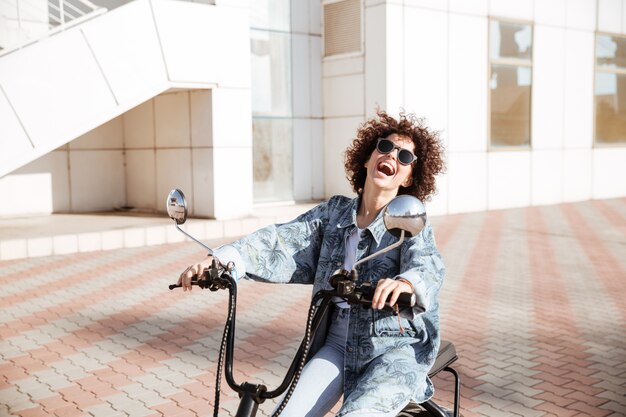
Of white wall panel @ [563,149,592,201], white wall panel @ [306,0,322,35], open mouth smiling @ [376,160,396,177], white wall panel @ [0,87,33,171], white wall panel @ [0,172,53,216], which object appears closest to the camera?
open mouth smiling @ [376,160,396,177]

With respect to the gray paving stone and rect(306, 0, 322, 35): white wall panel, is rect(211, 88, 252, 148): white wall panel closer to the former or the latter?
rect(306, 0, 322, 35): white wall panel

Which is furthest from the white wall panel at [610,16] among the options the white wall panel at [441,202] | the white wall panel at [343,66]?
the white wall panel at [343,66]

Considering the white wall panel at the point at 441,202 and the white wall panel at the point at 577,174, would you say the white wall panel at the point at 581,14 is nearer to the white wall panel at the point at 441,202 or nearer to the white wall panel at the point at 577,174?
the white wall panel at the point at 577,174

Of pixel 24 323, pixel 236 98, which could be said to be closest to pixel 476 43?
pixel 236 98

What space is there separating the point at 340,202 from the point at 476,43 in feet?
44.6

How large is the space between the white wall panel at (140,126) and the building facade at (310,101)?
5cm

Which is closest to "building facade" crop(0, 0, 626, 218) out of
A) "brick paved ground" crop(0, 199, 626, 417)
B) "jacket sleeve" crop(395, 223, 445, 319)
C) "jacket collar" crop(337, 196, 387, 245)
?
"brick paved ground" crop(0, 199, 626, 417)

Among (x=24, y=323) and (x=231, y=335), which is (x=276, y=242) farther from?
(x=24, y=323)

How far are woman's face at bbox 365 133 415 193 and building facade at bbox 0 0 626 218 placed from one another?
8.78 metres

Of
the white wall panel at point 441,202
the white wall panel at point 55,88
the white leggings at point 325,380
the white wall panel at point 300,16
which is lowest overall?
the white wall panel at point 441,202

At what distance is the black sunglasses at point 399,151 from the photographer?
2.88 metres

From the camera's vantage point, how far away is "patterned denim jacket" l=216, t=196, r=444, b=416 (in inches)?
101

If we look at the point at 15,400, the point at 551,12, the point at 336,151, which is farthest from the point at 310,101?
the point at 15,400

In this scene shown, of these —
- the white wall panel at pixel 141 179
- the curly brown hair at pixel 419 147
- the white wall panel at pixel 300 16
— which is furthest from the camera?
the white wall panel at pixel 300 16
